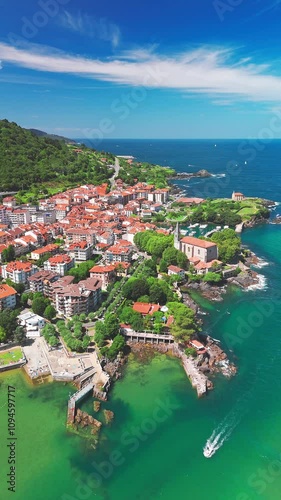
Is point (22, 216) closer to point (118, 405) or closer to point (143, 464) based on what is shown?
point (118, 405)

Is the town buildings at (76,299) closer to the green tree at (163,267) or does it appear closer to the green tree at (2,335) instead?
the green tree at (2,335)

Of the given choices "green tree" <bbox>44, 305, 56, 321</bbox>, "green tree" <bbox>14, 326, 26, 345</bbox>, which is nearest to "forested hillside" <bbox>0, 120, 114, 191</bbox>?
"green tree" <bbox>44, 305, 56, 321</bbox>

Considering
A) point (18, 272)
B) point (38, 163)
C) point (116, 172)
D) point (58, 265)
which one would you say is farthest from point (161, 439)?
point (116, 172)

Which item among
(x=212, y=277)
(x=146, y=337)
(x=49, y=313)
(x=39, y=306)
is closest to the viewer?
(x=146, y=337)

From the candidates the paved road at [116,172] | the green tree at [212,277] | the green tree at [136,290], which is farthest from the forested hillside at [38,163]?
the green tree at [212,277]

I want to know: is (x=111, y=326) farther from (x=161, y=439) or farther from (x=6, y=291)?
(x=6, y=291)

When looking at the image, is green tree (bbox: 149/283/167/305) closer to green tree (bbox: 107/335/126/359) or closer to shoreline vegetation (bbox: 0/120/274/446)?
shoreline vegetation (bbox: 0/120/274/446)
